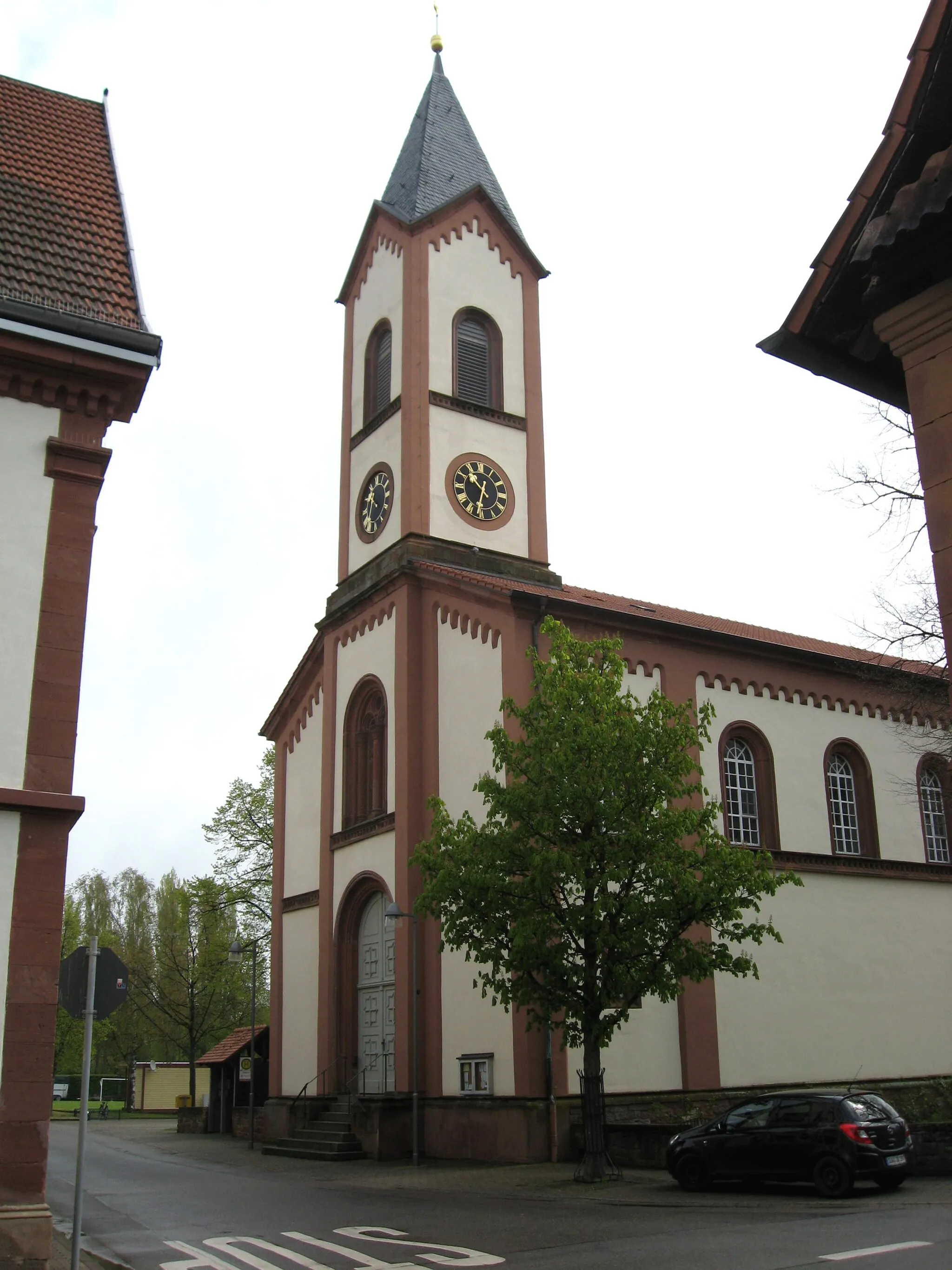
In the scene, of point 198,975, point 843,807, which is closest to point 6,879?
point 843,807

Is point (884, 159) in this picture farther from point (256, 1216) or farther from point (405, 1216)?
point (256, 1216)

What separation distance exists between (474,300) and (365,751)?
1162 centimetres

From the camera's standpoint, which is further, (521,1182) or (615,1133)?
(615,1133)

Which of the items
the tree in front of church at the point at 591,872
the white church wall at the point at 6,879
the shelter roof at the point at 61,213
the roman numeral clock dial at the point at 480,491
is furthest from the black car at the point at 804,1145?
the roman numeral clock dial at the point at 480,491

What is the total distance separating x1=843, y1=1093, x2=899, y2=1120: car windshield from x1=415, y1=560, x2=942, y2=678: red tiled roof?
296 inches

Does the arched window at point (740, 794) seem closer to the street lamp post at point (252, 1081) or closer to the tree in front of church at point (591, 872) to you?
→ the tree in front of church at point (591, 872)

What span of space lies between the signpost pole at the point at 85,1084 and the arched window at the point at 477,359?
70.3ft

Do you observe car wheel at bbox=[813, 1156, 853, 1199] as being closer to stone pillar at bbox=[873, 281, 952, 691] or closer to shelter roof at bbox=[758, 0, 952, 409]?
stone pillar at bbox=[873, 281, 952, 691]

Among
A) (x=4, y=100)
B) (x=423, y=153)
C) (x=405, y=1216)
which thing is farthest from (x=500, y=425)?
(x=405, y=1216)

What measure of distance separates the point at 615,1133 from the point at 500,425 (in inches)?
666

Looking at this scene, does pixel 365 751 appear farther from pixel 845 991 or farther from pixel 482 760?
pixel 845 991

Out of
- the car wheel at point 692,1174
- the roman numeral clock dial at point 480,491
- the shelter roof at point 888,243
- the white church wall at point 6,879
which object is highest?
the roman numeral clock dial at point 480,491

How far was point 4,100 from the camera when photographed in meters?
15.6

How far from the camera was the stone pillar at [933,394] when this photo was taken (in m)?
8.00
